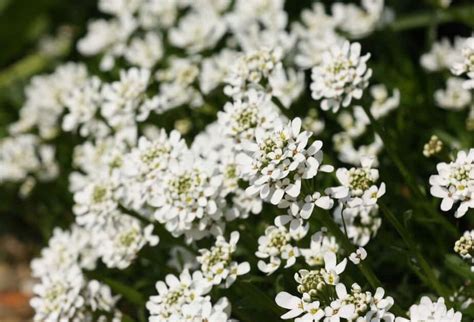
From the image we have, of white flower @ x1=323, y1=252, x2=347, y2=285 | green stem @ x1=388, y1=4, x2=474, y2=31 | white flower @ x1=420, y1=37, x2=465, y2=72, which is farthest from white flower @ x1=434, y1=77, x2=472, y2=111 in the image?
white flower @ x1=323, y1=252, x2=347, y2=285

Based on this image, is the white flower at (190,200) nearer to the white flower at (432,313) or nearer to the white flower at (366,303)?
the white flower at (366,303)

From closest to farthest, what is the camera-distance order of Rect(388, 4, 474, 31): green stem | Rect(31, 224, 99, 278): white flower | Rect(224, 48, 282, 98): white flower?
Rect(224, 48, 282, 98): white flower, Rect(31, 224, 99, 278): white flower, Rect(388, 4, 474, 31): green stem

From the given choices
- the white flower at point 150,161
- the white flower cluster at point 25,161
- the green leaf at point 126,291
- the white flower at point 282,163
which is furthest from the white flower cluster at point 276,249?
the white flower cluster at point 25,161

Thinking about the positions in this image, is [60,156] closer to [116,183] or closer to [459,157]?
[116,183]

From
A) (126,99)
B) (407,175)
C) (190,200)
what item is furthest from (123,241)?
(407,175)

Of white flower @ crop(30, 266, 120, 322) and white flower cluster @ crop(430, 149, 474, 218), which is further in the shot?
white flower @ crop(30, 266, 120, 322)

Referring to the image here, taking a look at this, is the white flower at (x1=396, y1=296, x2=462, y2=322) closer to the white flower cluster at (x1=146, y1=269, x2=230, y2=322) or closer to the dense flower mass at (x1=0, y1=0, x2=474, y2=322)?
the dense flower mass at (x1=0, y1=0, x2=474, y2=322)

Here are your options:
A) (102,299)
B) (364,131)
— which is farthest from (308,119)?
(102,299)

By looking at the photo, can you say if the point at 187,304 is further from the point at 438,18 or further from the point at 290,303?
the point at 438,18

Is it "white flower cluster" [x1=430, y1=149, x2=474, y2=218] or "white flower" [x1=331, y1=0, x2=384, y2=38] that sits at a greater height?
"white flower" [x1=331, y1=0, x2=384, y2=38]
